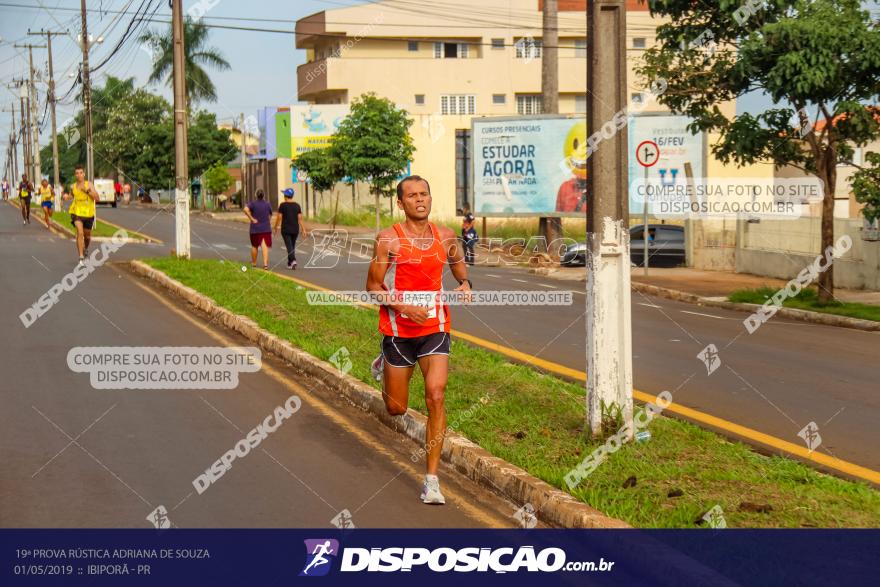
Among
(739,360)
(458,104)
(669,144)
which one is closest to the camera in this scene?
(739,360)

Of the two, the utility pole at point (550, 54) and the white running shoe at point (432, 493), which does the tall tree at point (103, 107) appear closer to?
the utility pole at point (550, 54)

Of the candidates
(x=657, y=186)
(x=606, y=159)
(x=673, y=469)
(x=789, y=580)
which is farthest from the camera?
(x=657, y=186)

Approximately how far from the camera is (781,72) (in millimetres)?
16781

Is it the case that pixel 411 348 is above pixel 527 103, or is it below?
below

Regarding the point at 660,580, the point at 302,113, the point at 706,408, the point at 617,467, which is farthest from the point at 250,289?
the point at 302,113

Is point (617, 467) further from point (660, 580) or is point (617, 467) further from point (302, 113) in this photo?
point (302, 113)

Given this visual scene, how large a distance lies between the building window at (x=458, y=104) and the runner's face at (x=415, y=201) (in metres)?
56.7

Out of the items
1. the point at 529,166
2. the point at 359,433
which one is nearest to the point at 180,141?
the point at 529,166

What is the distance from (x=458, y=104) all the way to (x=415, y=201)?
57.1 meters

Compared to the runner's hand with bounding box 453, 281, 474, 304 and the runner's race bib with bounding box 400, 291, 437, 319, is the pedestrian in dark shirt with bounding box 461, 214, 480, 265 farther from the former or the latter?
the runner's race bib with bounding box 400, 291, 437, 319

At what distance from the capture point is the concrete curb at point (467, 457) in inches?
245

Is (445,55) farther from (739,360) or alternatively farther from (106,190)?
(739,360)

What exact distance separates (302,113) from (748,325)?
43.1 meters

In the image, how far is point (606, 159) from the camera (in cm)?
783
